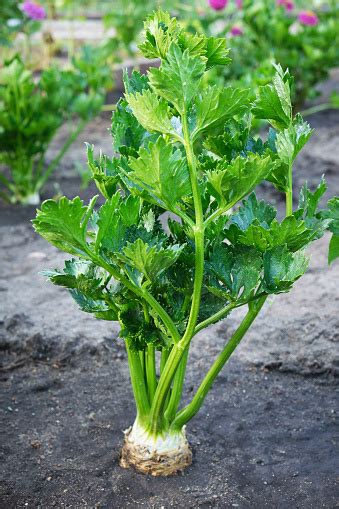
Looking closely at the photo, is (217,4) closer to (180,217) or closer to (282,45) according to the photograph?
(282,45)

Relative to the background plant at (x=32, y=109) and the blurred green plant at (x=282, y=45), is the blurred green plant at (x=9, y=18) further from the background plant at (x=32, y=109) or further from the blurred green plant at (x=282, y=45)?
the blurred green plant at (x=282, y=45)

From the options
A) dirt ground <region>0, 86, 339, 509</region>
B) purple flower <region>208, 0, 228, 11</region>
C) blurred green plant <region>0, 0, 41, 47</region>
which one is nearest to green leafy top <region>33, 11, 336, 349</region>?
dirt ground <region>0, 86, 339, 509</region>

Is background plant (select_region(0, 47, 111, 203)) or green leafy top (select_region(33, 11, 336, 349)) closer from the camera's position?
green leafy top (select_region(33, 11, 336, 349))

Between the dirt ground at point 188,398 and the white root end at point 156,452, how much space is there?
3 cm

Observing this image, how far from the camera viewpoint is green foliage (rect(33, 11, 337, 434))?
149 centimetres

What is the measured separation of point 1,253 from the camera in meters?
3.43

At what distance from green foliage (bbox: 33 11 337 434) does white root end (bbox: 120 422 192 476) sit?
0.05 m

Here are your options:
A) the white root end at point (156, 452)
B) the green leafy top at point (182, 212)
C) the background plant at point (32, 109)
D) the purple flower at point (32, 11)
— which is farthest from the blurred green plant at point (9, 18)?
the white root end at point (156, 452)

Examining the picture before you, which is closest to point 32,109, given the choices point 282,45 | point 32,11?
point 32,11

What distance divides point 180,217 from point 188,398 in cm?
86

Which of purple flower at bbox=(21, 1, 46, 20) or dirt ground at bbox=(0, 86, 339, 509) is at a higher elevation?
purple flower at bbox=(21, 1, 46, 20)

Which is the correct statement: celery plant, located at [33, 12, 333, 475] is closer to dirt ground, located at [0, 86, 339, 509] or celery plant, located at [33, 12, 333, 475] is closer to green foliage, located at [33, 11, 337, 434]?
green foliage, located at [33, 11, 337, 434]

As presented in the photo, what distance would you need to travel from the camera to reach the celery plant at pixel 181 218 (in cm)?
149

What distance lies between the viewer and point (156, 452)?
187 centimetres
